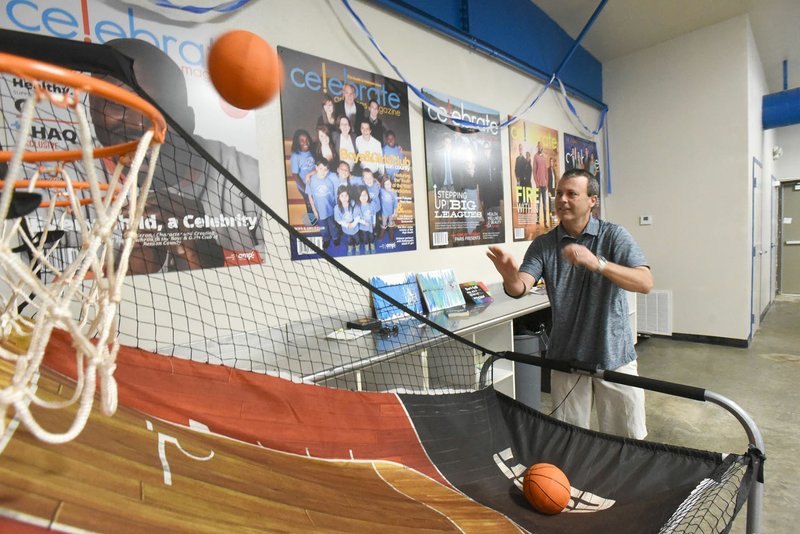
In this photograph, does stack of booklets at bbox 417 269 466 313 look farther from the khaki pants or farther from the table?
the khaki pants

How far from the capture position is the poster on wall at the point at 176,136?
144 centimetres

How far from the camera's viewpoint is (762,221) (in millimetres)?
5363

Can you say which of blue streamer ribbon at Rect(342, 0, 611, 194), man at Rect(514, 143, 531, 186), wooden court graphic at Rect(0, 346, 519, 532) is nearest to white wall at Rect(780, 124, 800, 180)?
blue streamer ribbon at Rect(342, 0, 611, 194)

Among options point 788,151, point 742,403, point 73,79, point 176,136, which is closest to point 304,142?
point 176,136

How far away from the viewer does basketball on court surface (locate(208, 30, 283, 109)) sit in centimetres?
114

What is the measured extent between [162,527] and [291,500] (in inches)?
12.5

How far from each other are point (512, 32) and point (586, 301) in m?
2.64

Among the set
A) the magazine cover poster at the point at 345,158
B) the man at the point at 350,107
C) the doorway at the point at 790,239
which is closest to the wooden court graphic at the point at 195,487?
the magazine cover poster at the point at 345,158

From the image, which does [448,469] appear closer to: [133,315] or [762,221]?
[133,315]

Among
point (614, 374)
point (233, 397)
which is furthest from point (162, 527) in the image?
point (614, 374)

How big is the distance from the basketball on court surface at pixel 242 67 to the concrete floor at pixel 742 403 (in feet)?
8.01

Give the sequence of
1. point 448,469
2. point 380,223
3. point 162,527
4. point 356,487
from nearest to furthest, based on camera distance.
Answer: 1. point 162,527
2. point 356,487
3. point 448,469
4. point 380,223

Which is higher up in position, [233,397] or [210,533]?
[233,397]

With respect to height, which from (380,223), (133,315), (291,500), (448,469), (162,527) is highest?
(380,223)
